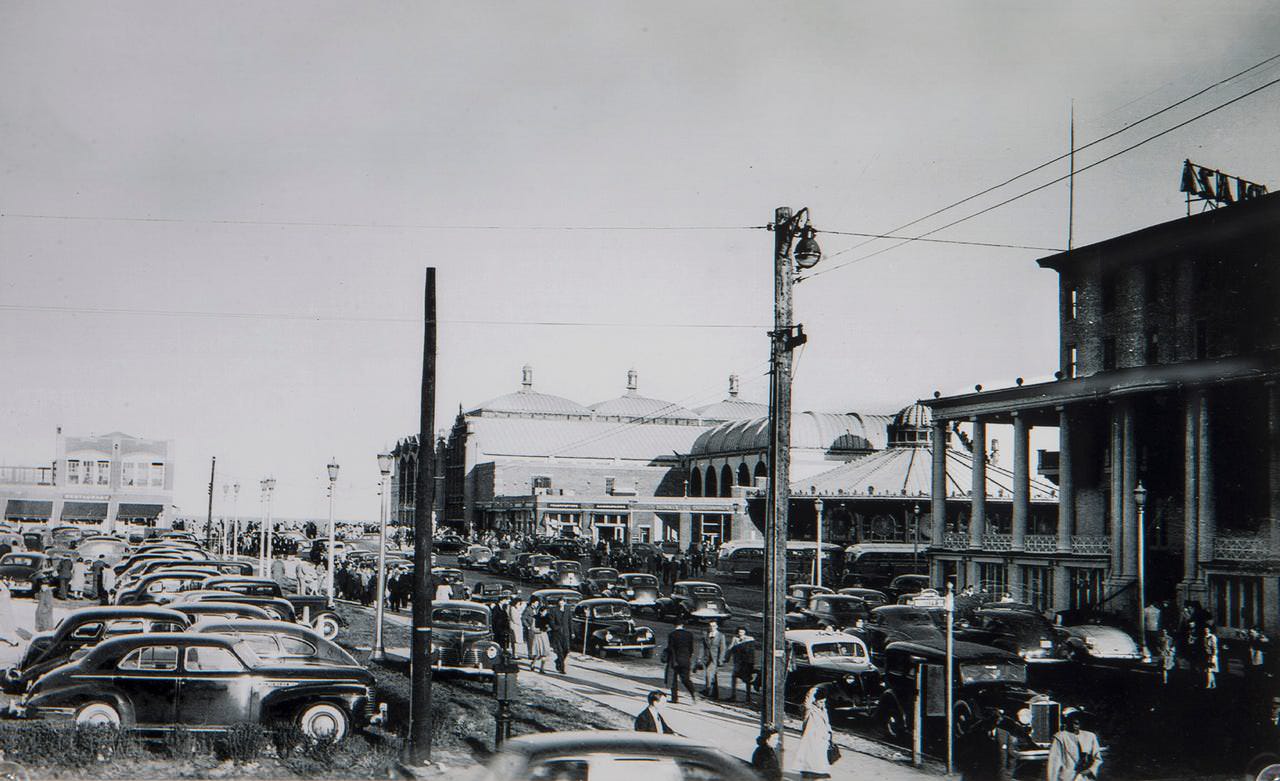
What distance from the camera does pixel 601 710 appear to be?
17.2m

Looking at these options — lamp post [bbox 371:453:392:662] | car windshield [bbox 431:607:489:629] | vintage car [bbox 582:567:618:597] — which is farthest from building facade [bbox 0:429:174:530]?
car windshield [bbox 431:607:489:629]

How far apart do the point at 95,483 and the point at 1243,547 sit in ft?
173

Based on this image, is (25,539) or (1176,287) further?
(25,539)

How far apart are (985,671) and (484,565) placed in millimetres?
43575

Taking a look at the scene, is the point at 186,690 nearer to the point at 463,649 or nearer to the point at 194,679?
the point at 194,679

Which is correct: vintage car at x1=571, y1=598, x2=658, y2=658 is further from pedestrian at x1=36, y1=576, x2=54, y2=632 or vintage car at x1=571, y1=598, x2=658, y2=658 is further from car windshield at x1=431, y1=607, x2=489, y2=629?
pedestrian at x1=36, y1=576, x2=54, y2=632

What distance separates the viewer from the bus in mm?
48750

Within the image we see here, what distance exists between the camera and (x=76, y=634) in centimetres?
1560

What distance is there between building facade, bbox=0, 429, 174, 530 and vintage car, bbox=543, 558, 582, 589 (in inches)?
964

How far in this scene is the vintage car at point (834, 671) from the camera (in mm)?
16984

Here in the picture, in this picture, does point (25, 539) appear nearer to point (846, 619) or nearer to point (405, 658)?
point (405, 658)

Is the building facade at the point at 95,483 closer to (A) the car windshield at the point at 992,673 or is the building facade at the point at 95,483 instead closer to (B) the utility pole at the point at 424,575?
(B) the utility pole at the point at 424,575

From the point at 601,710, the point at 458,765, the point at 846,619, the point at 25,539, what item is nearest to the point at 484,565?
the point at 25,539

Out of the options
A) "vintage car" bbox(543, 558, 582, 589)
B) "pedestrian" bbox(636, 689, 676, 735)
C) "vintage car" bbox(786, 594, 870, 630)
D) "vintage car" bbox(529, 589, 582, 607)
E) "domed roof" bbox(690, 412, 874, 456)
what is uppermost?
"domed roof" bbox(690, 412, 874, 456)
